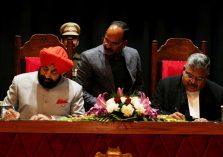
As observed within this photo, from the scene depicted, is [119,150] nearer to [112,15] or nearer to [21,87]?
[21,87]

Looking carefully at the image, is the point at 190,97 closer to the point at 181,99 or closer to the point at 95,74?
the point at 181,99

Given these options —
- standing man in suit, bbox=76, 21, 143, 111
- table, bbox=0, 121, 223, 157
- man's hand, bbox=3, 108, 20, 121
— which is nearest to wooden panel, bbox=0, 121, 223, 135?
table, bbox=0, 121, 223, 157

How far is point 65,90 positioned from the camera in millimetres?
3158

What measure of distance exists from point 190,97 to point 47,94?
951mm

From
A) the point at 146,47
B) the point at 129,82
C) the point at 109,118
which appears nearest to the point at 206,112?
the point at 129,82

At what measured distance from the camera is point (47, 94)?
3127 mm

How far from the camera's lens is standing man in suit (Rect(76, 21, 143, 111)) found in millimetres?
3441

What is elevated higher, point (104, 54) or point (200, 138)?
point (104, 54)

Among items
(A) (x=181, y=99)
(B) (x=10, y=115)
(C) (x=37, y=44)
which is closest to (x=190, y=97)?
(A) (x=181, y=99)

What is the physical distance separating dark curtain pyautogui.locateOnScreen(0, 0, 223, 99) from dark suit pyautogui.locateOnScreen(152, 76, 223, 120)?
1474 millimetres

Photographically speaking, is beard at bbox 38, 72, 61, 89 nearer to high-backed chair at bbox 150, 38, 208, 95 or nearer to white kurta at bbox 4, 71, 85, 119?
white kurta at bbox 4, 71, 85, 119

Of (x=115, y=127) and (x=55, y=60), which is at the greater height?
(x=55, y=60)

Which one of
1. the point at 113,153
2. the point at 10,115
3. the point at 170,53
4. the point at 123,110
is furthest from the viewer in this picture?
the point at 170,53

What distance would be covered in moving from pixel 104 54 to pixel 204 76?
755mm
